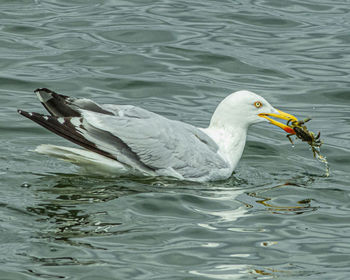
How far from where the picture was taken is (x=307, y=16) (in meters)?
16.5

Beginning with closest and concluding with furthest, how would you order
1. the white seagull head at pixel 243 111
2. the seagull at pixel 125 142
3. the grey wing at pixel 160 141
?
1. the seagull at pixel 125 142
2. the grey wing at pixel 160 141
3. the white seagull head at pixel 243 111

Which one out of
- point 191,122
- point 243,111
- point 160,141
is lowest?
point 191,122

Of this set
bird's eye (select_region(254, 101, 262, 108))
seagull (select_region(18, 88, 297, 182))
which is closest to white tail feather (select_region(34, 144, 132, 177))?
seagull (select_region(18, 88, 297, 182))

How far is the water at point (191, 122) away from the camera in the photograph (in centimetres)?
741

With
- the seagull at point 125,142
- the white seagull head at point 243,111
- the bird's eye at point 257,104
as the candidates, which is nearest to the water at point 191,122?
the seagull at point 125,142

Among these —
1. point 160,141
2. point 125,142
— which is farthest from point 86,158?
point 160,141

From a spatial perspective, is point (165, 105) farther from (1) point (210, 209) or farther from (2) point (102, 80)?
(1) point (210, 209)

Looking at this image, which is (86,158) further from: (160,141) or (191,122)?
(191,122)

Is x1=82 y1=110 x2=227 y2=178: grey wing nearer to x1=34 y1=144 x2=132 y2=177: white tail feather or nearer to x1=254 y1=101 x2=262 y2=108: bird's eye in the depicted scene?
x1=34 y1=144 x2=132 y2=177: white tail feather

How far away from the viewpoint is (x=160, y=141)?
366 inches

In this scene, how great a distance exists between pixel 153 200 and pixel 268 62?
20.0ft

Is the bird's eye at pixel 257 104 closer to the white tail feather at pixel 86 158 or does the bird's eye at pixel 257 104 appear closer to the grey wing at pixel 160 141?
the grey wing at pixel 160 141

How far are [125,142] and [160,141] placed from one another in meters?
0.36

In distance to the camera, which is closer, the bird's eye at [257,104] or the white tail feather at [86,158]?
the white tail feather at [86,158]
